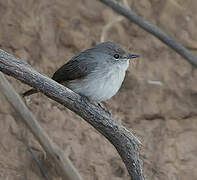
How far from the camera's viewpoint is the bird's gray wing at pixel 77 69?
20.2ft

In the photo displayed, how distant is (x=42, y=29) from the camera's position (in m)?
7.81

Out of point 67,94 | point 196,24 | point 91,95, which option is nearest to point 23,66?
point 67,94

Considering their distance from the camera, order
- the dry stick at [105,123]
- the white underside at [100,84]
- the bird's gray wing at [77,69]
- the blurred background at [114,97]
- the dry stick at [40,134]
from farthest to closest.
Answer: the blurred background at [114,97]
the dry stick at [40,134]
the bird's gray wing at [77,69]
the white underside at [100,84]
the dry stick at [105,123]

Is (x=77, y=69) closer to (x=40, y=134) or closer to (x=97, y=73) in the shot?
(x=97, y=73)

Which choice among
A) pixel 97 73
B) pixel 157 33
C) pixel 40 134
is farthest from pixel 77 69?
pixel 157 33

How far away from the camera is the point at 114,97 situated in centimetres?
772

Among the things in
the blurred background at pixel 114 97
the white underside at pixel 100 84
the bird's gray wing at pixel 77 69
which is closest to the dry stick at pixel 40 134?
the blurred background at pixel 114 97

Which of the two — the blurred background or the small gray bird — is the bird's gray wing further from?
the blurred background

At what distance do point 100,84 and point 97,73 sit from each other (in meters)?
0.14

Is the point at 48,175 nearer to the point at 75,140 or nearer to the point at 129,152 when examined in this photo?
the point at 75,140

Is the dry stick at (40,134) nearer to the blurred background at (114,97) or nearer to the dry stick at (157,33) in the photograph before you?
the blurred background at (114,97)

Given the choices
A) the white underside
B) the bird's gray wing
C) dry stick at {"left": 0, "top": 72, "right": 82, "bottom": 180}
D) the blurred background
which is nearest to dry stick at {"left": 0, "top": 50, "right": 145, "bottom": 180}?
the white underside

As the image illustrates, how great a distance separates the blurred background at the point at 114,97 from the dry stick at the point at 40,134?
0.38 meters

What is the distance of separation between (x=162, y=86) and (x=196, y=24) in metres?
1.10
